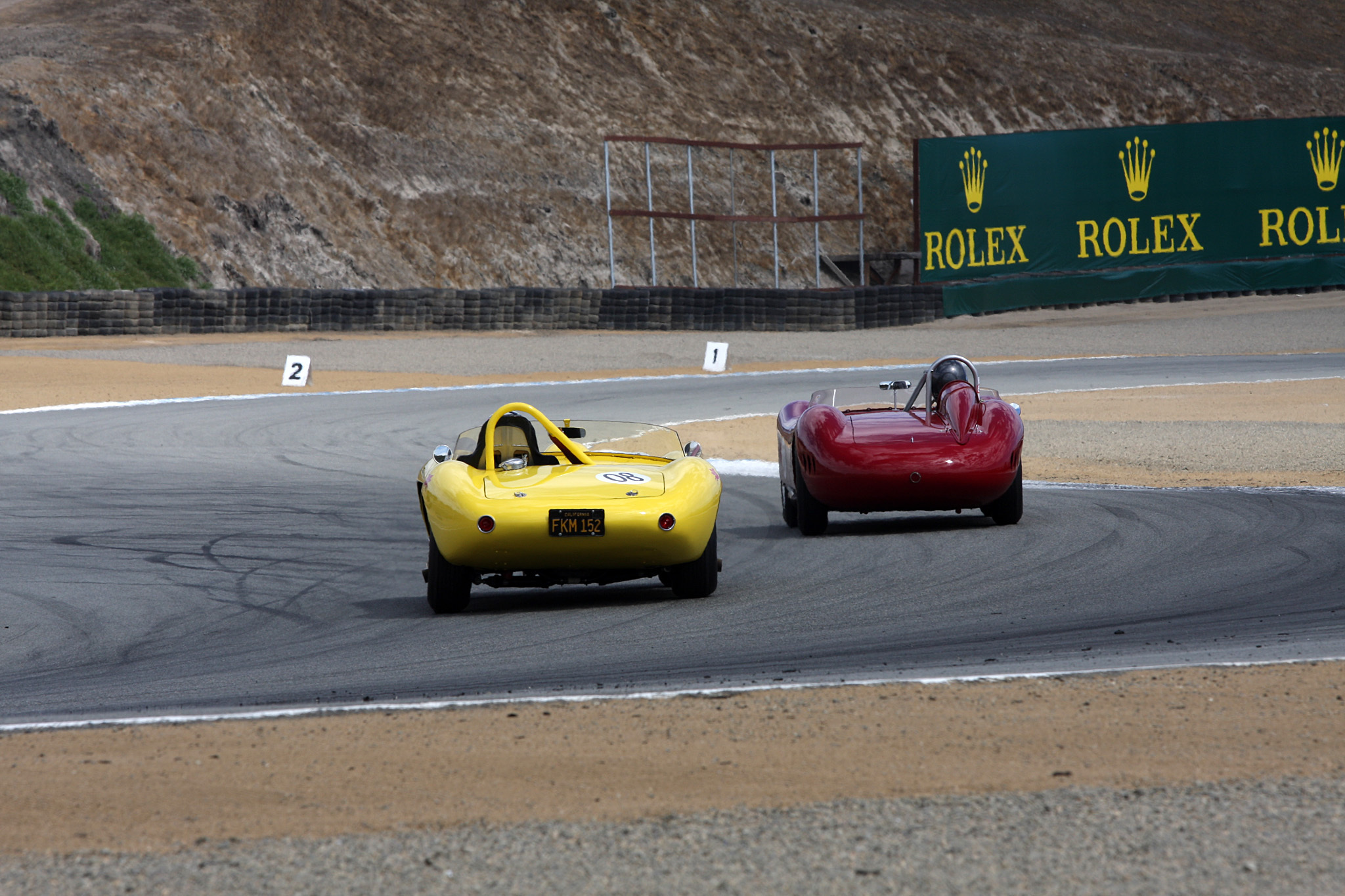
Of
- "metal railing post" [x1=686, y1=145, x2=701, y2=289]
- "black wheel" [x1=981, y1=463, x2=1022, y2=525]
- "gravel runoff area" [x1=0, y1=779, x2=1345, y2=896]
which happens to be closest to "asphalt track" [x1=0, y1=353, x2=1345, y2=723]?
"black wheel" [x1=981, y1=463, x2=1022, y2=525]

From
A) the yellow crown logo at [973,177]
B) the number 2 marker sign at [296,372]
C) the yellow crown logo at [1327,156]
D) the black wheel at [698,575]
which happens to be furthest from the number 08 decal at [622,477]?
the yellow crown logo at [1327,156]

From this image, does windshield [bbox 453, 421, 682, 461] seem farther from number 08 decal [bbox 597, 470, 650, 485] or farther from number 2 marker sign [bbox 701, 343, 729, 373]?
number 2 marker sign [bbox 701, 343, 729, 373]

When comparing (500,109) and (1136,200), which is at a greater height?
(500,109)

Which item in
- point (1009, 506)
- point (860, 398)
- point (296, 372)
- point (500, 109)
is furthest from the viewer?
point (500, 109)

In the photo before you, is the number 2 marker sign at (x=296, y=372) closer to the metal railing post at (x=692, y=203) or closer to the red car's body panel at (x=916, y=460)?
the metal railing post at (x=692, y=203)

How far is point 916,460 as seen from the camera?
1001 centimetres

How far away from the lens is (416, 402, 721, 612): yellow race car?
7465 millimetres

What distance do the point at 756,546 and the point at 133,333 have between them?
24237mm

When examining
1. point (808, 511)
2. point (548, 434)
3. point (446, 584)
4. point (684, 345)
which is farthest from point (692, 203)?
point (446, 584)

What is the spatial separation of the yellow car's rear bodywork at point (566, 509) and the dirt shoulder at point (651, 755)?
6.75 feet

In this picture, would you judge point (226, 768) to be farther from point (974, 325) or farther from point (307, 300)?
point (974, 325)

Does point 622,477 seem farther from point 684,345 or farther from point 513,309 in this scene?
point 513,309

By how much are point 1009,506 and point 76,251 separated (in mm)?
32658

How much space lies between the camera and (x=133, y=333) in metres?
31.2
